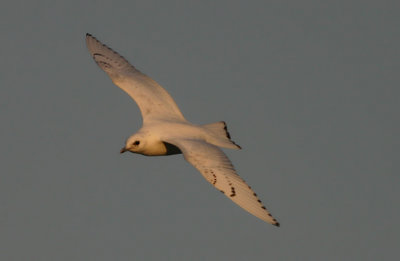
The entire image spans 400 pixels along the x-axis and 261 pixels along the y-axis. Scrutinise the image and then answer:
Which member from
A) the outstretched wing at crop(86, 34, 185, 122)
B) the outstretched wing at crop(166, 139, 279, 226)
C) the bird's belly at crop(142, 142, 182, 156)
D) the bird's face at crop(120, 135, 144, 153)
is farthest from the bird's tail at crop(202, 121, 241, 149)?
the bird's face at crop(120, 135, 144, 153)

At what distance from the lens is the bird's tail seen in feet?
77.3

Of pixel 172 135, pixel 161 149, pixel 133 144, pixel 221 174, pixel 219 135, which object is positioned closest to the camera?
pixel 221 174

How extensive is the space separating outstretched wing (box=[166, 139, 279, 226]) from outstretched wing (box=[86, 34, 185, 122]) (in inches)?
132

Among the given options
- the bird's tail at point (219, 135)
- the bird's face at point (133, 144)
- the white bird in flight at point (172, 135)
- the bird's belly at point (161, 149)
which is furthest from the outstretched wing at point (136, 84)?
the bird's face at point (133, 144)

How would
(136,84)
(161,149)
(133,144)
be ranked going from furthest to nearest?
(136,84) < (161,149) < (133,144)

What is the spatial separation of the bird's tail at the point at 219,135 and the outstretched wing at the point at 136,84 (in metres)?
1.56

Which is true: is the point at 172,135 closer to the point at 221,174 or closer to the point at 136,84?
the point at 221,174

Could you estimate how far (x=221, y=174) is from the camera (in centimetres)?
2091

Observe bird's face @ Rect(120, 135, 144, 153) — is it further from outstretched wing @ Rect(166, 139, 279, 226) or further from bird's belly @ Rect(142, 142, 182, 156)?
outstretched wing @ Rect(166, 139, 279, 226)

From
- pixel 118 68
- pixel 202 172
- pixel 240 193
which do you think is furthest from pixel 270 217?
pixel 118 68

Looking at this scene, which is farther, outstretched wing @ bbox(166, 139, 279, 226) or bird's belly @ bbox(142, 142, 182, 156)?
bird's belly @ bbox(142, 142, 182, 156)

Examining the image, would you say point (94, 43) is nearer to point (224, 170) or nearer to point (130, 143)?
point (130, 143)

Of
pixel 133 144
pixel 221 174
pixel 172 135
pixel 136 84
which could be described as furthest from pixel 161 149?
pixel 136 84

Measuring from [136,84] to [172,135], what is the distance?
4.07 metres
